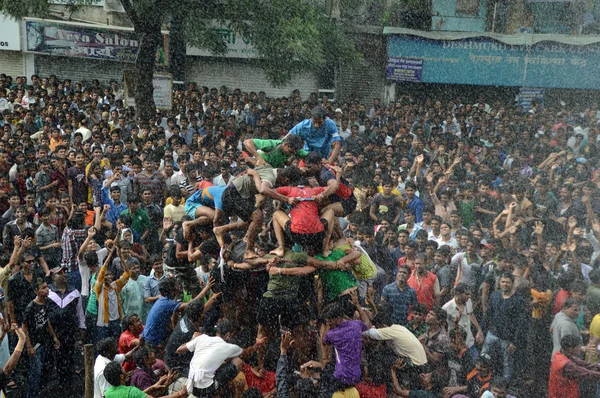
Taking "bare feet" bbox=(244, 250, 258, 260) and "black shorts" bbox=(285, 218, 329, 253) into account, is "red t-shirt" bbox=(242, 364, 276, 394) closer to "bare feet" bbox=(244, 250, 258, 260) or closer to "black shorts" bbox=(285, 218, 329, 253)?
"bare feet" bbox=(244, 250, 258, 260)

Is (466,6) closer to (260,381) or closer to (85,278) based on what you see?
(85,278)

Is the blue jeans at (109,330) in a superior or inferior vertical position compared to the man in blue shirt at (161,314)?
inferior

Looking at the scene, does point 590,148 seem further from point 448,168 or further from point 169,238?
point 169,238

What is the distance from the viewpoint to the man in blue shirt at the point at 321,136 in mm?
8383

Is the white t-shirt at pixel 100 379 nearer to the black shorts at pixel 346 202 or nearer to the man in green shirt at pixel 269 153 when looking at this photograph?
the man in green shirt at pixel 269 153

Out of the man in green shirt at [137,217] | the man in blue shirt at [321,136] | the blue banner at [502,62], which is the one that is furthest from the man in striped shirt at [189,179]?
the blue banner at [502,62]

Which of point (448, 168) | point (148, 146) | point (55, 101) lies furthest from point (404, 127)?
point (55, 101)

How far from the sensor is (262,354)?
24.0 ft

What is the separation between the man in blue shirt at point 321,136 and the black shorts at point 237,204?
1198 millimetres

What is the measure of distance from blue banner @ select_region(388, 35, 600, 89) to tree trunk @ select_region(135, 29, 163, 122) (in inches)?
325

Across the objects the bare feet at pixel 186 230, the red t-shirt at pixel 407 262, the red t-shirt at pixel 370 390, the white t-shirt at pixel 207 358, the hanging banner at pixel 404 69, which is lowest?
the red t-shirt at pixel 370 390

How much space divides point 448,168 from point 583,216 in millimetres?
3149

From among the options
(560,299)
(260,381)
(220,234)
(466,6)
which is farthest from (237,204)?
(466,6)

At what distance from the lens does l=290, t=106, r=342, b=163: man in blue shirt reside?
8383 millimetres
